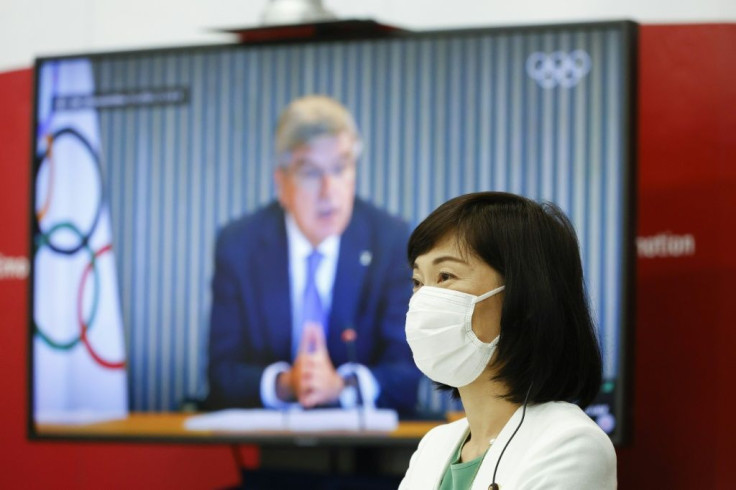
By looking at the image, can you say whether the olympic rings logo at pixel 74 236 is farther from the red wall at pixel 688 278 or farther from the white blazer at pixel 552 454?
the white blazer at pixel 552 454

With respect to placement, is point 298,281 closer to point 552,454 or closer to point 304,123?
point 304,123

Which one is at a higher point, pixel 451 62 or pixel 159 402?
pixel 451 62

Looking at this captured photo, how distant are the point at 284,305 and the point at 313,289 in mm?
97

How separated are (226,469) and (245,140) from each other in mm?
1182

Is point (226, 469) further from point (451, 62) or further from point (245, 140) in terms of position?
point (451, 62)

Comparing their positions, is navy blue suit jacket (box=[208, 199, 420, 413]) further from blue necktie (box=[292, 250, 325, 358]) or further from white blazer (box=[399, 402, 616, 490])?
white blazer (box=[399, 402, 616, 490])

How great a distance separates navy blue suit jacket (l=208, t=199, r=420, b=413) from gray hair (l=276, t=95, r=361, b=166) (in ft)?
0.58

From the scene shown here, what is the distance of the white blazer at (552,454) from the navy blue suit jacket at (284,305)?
163 cm

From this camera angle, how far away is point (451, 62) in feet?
11.6

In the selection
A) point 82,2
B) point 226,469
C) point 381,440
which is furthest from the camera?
point 82,2

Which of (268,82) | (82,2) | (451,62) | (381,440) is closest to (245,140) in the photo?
(268,82)

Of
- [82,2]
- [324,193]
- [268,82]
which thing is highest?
[82,2]

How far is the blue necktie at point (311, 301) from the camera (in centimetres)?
357

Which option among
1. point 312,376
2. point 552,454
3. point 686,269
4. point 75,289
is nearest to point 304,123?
point 312,376
